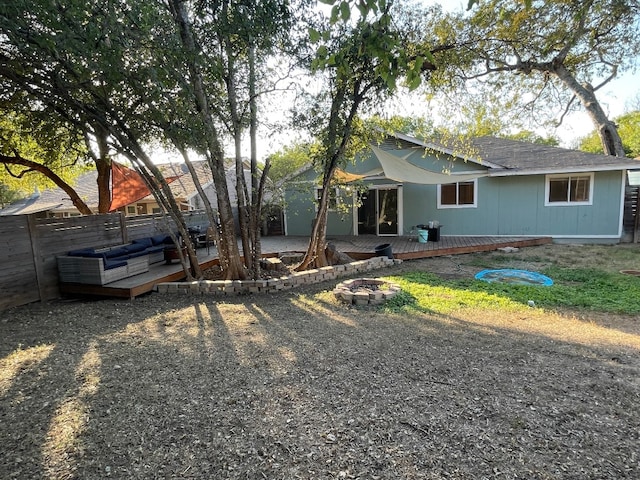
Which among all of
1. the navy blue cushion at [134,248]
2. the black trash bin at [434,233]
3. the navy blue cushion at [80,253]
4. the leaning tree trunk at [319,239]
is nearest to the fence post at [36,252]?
the navy blue cushion at [80,253]

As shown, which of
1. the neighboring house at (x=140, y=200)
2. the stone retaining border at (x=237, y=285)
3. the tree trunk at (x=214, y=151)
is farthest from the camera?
the neighboring house at (x=140, y=200)

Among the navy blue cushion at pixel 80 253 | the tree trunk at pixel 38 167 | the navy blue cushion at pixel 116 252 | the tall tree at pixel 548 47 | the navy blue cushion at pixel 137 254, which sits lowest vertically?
the navy blue cushion at pixel 137 254

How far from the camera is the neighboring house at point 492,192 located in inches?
373

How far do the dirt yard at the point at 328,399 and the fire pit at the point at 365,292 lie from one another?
30.2 inches

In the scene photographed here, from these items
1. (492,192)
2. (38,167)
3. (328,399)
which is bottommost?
(328,399)

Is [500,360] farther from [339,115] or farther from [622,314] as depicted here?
[339,115]

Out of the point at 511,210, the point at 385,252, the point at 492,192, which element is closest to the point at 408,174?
the point at 385,252

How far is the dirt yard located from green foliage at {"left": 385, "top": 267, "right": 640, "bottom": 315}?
492 millimetres

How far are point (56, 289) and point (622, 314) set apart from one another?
8660 mm

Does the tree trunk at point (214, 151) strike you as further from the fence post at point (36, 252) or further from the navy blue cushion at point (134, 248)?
the fence post at point (36, 252)

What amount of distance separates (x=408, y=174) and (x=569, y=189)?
15.4 ft

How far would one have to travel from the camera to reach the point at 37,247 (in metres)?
5.86

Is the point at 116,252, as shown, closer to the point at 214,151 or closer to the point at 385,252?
the point at 214,151

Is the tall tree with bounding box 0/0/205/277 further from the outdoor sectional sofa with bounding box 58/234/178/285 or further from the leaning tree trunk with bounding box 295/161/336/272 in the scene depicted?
the leaning tree trunk with bounding box 295/161/336/272
